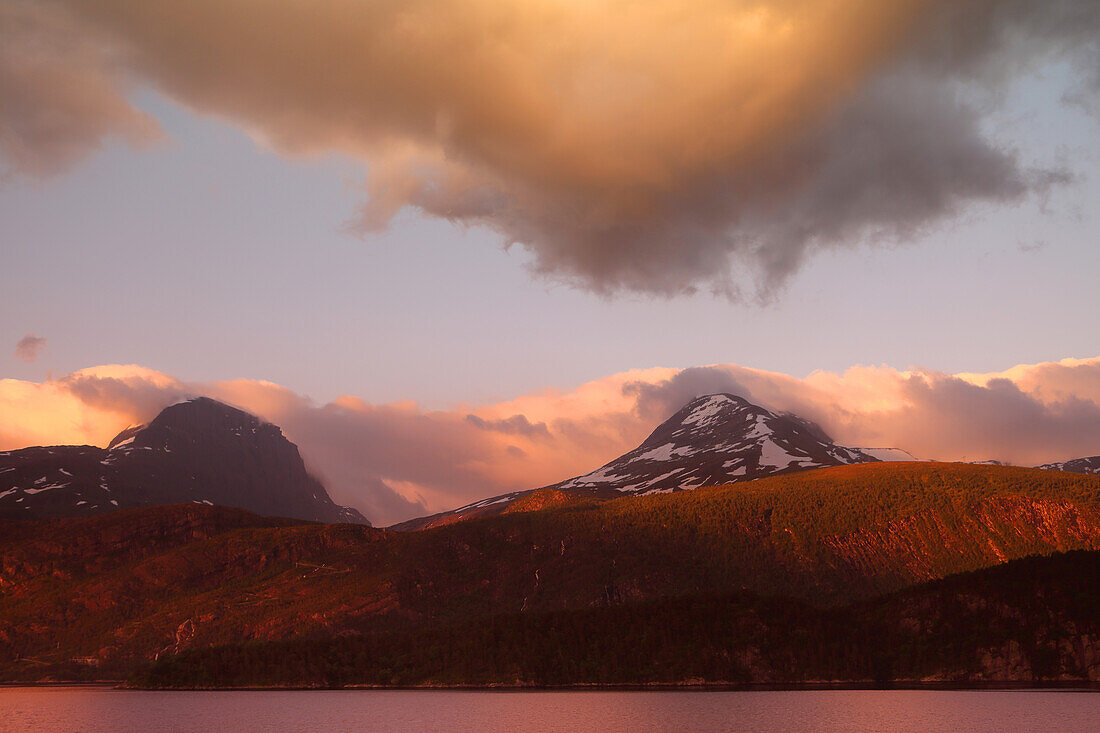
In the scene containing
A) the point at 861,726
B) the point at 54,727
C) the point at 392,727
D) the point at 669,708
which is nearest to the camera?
the point at 861,726

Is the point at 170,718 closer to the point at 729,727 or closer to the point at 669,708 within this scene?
the point at 669,708

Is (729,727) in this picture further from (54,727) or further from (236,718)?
(54,727)

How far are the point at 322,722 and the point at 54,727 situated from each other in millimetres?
49732

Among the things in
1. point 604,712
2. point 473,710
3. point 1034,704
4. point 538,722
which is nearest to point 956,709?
point 1034,704

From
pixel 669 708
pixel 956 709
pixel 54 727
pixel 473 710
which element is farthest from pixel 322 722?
pixel 956 709

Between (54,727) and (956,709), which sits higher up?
(54,727)

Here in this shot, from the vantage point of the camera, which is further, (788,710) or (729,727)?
(788,710)

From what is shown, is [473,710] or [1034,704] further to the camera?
[473,710]

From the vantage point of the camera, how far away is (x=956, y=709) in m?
174

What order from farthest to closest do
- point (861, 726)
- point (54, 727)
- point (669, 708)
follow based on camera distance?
point (669, 708) → point (54, 727) → point (861, 726)

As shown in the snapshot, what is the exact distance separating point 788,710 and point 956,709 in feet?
100

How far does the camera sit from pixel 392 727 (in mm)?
164750

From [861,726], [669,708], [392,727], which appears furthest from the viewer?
[669,708]

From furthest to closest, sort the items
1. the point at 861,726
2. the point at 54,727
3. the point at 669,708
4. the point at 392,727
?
the point at 669,708, the point at 54,727, the point at 392,727, the point at 861,726
